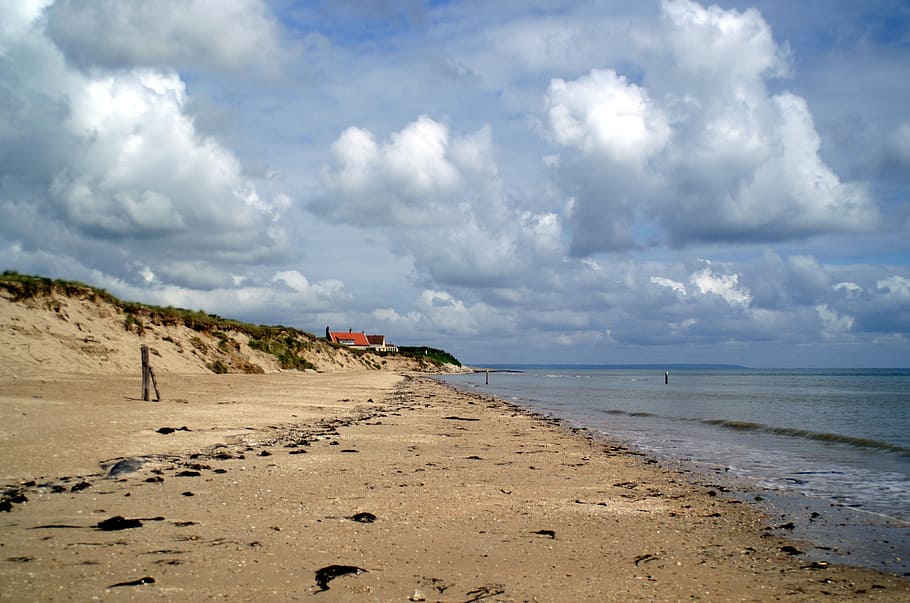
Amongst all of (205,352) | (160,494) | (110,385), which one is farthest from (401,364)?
(160,494)

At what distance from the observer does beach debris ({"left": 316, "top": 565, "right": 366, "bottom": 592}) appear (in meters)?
5.45

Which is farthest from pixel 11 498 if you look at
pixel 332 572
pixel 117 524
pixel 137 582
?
pixel 332 572

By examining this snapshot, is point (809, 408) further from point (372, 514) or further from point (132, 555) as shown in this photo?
point (132, 555)

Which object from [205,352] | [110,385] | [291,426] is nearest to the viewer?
[291,426]

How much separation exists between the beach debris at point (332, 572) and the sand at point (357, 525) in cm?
2

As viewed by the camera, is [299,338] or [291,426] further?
[299,338]

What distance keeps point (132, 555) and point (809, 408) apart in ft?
A: 125

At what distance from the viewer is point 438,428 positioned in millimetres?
19359

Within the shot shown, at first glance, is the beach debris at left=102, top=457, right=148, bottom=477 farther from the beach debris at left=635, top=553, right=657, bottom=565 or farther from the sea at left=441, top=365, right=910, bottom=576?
the sea at left=441, top=365, right=910, bottom=576

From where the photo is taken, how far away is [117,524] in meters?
6.74

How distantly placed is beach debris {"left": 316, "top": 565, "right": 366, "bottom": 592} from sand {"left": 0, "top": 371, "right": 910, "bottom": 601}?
0.08ft

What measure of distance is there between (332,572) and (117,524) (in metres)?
2.72

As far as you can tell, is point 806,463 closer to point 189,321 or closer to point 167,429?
point 167,429

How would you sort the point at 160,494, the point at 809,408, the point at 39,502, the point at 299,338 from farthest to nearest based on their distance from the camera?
1. the point at 299,338
2. the point at 809,408
3. the point at 160,494
4. the point at 39,502
